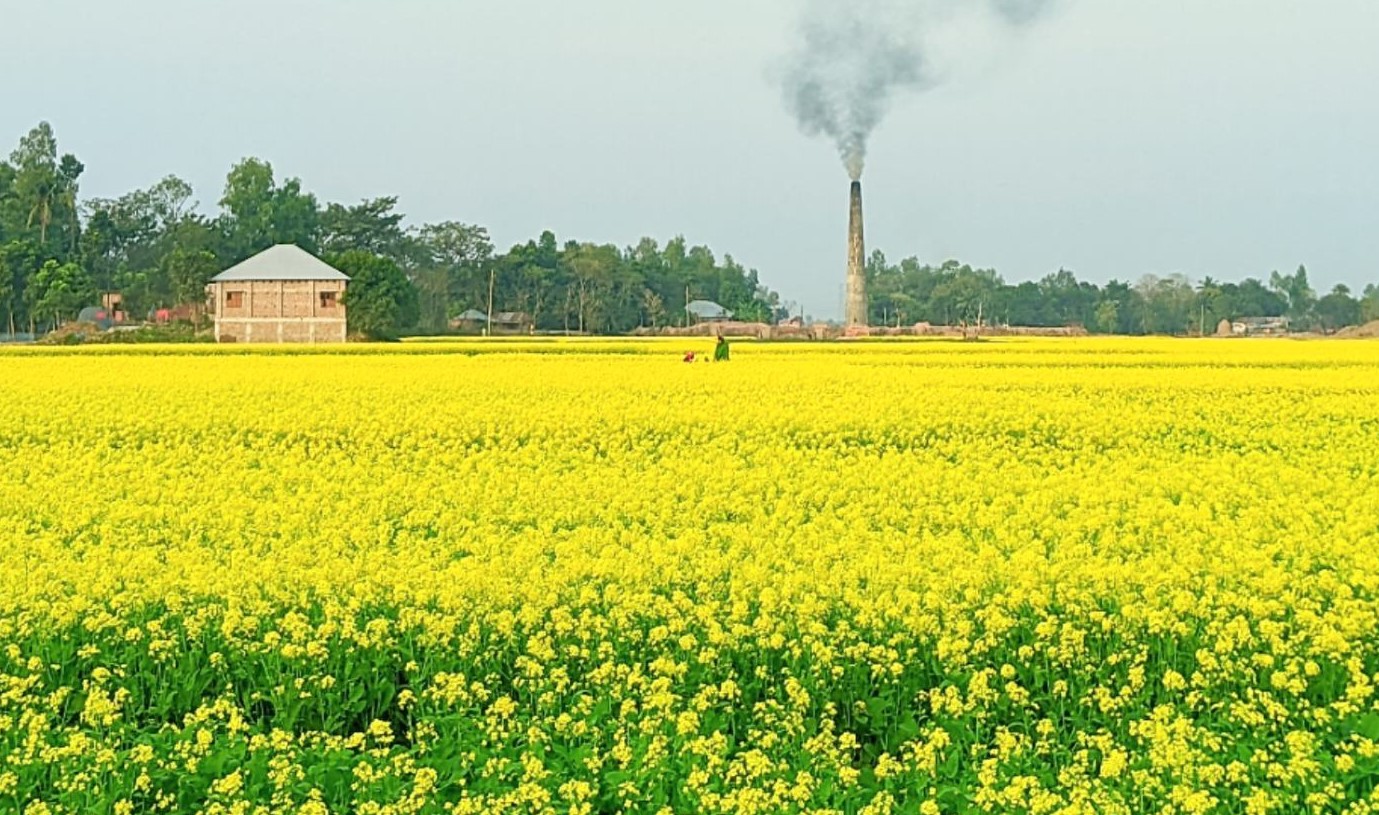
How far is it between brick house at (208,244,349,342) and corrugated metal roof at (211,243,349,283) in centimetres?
4

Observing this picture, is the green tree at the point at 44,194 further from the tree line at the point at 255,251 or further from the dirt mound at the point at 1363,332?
the dirt mound at the point at 1363,332

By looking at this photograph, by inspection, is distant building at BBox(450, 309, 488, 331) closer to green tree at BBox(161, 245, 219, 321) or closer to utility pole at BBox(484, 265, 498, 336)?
utility pole at BBox(484, 265, 498, 336)

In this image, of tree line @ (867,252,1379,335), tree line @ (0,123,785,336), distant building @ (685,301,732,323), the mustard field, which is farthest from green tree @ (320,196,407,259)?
the mustard field

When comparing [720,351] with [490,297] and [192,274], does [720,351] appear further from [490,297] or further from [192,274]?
[490,297]

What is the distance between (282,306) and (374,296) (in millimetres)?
4053

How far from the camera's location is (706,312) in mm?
100000

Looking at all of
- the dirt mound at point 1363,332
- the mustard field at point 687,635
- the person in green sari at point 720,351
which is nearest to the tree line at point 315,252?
the dirt mound at point 1363,332

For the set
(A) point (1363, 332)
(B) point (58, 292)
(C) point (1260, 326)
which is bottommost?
(A) point (1363, 332)

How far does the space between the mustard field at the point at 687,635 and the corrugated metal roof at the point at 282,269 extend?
4416cm

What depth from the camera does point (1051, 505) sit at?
28.0 ft

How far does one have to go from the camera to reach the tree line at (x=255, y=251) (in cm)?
7075

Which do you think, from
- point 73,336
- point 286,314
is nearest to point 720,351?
point 286,314

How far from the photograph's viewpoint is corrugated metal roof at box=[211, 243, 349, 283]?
53.9 m

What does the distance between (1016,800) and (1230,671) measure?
1577 millimetres
